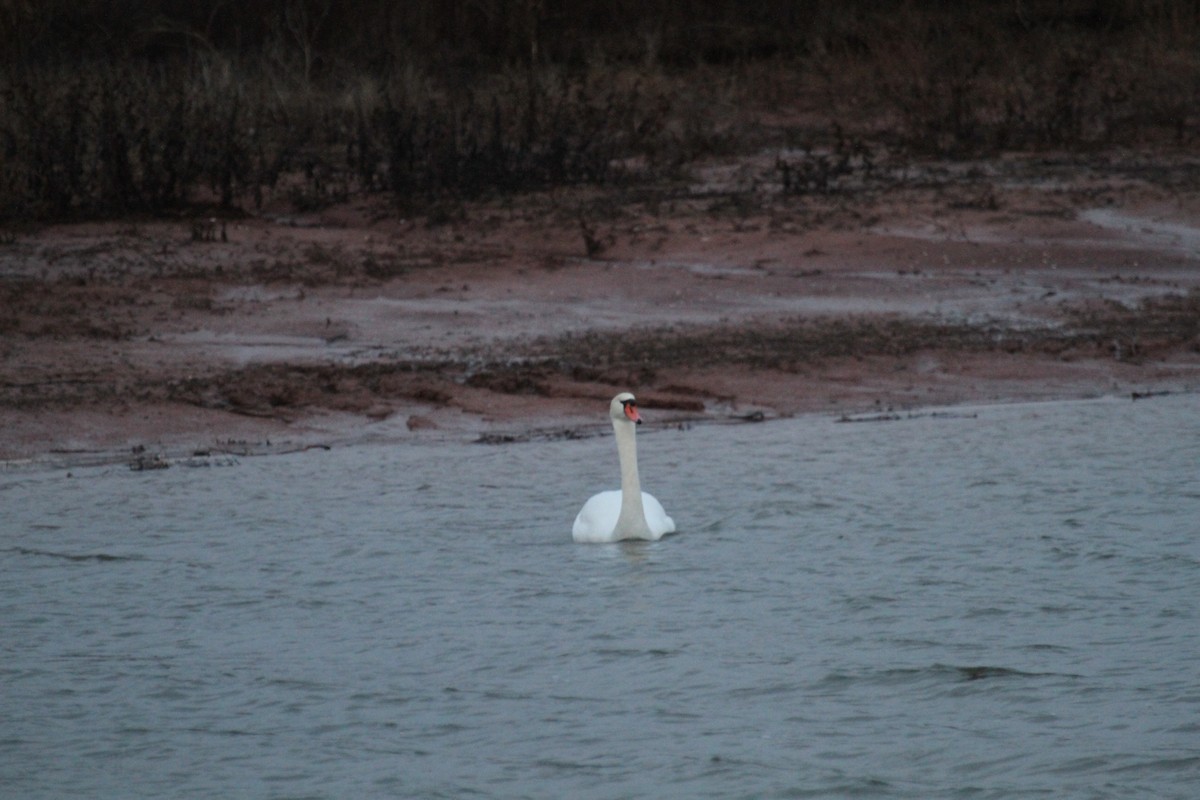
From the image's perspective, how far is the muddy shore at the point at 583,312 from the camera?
11078 mm

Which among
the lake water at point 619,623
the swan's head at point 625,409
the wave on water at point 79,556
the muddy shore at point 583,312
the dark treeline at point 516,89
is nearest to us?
the lake water at point 619,623

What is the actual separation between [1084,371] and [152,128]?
1007 centimetres

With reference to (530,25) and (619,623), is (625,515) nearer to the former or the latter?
(619,623)

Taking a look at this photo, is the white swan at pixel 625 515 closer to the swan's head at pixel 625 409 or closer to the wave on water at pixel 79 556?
the swan's head at pixel 625 409

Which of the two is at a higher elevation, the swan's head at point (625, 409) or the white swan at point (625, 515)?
the swan's head at point (625, 409)

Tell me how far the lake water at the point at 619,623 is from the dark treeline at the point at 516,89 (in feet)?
26.4

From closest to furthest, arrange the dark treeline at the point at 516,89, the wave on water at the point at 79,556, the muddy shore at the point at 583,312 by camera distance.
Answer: the wave on water at the point at 79,556 → the muddy shore at the point at 583,312 → the dark treeline at the point at 516,89

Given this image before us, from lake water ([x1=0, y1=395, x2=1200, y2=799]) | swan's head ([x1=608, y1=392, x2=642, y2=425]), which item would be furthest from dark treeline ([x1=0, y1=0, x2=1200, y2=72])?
swan's head ([x1=608, y1=392, x2=642, y2=425])

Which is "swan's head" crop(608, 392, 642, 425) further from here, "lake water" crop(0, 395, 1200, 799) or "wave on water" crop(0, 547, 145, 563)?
"wave on water" crop(0, 547, 145, 563)

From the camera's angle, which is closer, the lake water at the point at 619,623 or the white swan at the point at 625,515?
the lake water at the point at 619,623

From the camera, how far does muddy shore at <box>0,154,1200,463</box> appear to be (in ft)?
36.3

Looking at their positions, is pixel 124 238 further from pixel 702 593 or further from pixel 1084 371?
pixel 702 593

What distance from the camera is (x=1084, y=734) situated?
5.55 m

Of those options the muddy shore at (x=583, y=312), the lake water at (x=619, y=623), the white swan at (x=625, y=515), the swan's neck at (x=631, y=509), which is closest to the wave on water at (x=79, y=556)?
the lake water at (x=619, y=623)
